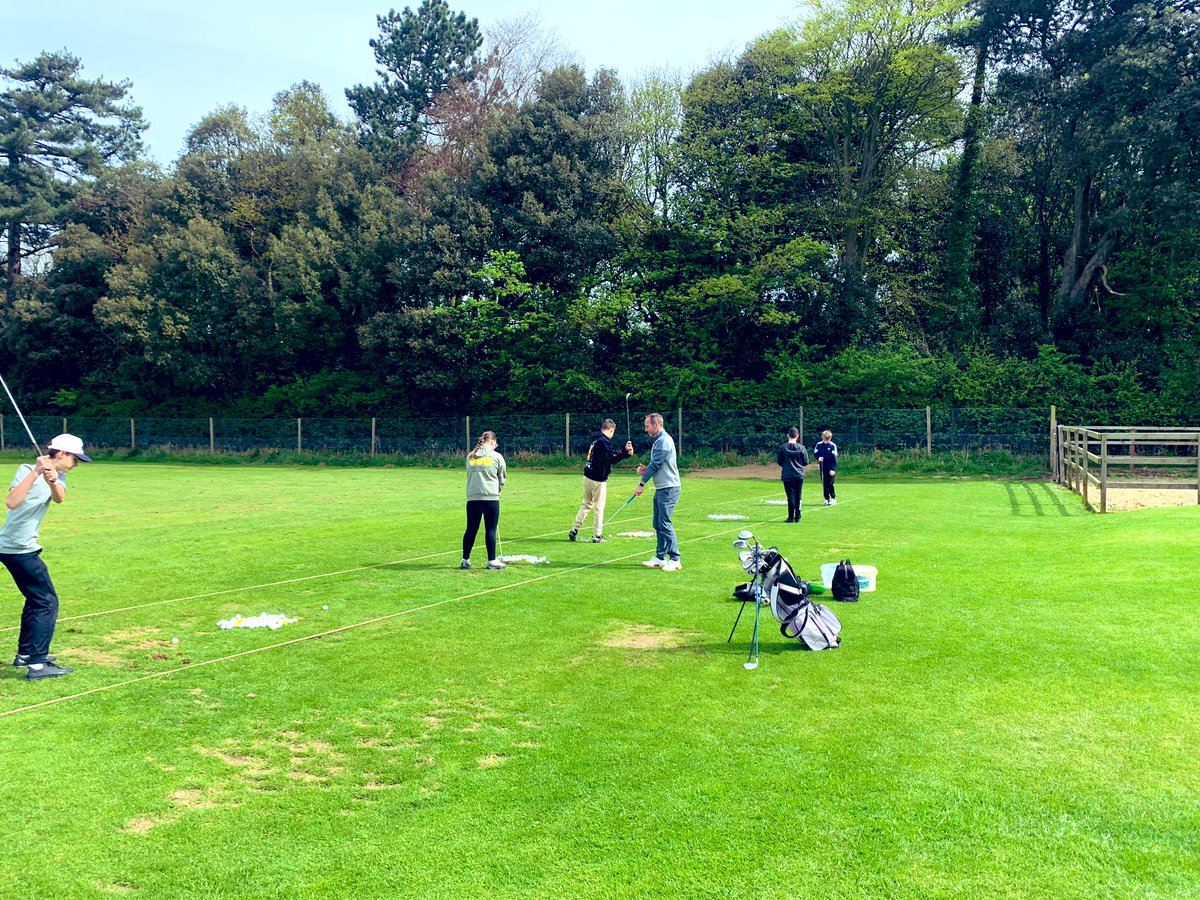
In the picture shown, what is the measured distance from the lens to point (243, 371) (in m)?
56.8

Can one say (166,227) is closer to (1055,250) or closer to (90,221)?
(90,221)

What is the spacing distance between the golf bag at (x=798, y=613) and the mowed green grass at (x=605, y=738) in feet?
0.56

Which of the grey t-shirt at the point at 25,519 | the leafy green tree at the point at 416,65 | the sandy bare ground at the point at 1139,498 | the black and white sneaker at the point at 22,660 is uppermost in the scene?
the leafy green tree at the point at 416,65

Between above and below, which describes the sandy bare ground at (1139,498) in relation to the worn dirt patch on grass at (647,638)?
above

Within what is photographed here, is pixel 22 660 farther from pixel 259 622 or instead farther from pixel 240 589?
pixel 240 589

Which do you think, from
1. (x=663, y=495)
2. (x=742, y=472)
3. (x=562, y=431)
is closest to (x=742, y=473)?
(x=742, y=472)

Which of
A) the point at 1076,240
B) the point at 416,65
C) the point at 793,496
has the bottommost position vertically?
the point at 793,496

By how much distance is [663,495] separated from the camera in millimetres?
13828

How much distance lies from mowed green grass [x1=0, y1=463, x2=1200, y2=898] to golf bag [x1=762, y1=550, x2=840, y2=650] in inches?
6.7

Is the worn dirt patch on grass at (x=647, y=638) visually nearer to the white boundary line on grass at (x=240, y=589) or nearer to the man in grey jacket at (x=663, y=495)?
the man in grey jacket at (x=663, y=495)

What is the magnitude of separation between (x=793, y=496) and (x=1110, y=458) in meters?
6.08

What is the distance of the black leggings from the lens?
13805mm

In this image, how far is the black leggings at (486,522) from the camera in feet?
45.3

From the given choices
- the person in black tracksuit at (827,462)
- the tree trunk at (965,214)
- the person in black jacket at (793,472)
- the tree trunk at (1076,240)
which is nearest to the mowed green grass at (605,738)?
the person in black jacket at (793,472)
